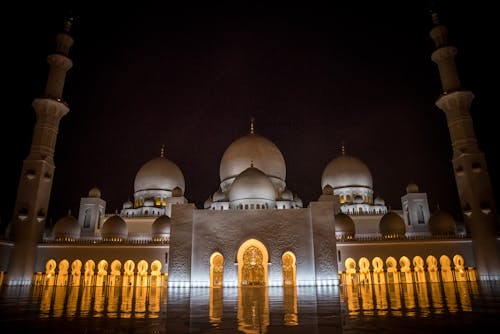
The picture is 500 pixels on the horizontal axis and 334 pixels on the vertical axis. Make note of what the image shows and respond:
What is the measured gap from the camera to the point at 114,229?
21312 millimetres

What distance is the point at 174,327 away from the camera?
4.38 meters

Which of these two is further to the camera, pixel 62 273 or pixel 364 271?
pixel 62 273

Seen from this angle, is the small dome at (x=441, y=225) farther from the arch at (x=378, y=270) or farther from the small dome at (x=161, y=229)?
the small dome at (x=161, y=229)

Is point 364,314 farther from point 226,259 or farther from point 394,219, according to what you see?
point 394,219

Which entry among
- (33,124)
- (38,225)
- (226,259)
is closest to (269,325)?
(226,259)

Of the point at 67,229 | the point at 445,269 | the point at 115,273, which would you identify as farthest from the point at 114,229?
the point at 445,269

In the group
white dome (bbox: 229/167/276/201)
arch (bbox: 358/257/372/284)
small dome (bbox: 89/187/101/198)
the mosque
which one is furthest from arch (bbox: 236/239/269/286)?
small dome (bbox: 89/187/101/198)

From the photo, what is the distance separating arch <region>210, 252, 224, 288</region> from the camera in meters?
16.7

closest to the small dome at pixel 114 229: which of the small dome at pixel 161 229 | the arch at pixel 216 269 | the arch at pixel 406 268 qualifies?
the small dome at pixel 161 229

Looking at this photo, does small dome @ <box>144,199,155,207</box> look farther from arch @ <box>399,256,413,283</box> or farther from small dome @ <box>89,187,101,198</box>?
arch @ <box>399,256,413,283</box>

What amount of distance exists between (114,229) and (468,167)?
20796 millimetres

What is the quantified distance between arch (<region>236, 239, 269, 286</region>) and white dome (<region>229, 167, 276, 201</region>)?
3.32m

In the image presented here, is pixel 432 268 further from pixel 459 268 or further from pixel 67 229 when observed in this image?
pixel 67 229

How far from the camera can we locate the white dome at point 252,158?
23391 millimetres
